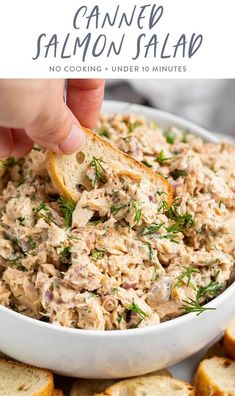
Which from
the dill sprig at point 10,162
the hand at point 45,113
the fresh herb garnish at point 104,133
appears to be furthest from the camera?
the fresh herb garnish at point 104,133

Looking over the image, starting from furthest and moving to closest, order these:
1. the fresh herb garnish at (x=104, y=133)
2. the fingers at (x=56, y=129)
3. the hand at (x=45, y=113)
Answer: the fresh herb garnish at (x=104, y=133), the fingers at (x=56, y=129), the hand at (x=45, y=113)

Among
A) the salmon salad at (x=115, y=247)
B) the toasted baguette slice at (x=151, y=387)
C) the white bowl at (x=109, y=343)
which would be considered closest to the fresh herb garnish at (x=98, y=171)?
the salmon salad at (x=115, y=247)

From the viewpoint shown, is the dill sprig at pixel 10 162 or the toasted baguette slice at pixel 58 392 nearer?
the toasted baguette slice at pixel 58 392

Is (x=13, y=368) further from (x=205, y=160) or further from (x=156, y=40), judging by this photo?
(x=156, y=40)

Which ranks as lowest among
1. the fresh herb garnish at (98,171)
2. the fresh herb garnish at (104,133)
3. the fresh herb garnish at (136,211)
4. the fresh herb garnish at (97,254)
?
the fresh herb garnish at (97,254)

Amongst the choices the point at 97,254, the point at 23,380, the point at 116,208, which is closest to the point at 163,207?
the point at 116,208

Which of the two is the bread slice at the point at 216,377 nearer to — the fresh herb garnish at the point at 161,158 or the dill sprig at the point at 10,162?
the fresh herb garnish at the point at 161,158

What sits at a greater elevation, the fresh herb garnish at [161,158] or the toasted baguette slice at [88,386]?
the fresh herb garnish at [161,158]

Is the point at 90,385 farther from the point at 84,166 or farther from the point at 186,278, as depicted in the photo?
A: the point at 84,166
